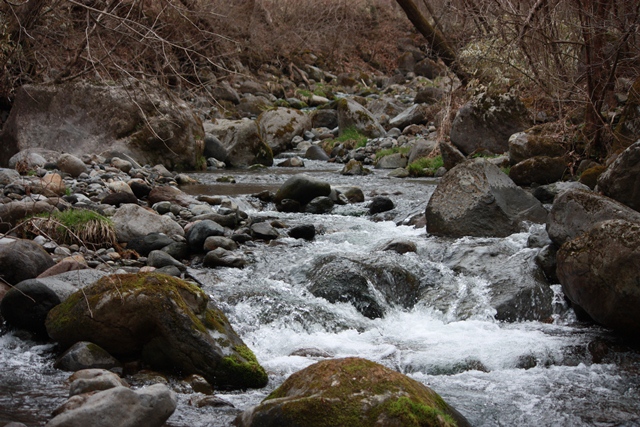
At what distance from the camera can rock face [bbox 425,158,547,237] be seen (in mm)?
8398

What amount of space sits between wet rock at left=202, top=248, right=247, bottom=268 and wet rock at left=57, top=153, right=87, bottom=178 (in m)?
4.44

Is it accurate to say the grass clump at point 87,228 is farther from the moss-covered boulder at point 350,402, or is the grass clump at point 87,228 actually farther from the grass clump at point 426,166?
the grass clump at point 426,166

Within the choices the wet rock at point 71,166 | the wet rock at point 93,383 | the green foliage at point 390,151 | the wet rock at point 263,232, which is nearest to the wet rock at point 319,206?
the wet rock at point 263,232

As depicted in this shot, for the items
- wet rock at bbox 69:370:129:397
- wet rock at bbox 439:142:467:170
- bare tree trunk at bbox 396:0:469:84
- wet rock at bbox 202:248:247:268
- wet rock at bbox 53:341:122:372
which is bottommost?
wet rock at bbox 53:341:122:372

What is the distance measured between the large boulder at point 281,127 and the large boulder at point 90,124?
13.2ft

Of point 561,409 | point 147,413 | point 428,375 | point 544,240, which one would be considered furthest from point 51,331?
point 544,240

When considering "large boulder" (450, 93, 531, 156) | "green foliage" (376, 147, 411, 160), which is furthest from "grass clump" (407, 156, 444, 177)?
"green foliage" (376, 147, 411, 160)

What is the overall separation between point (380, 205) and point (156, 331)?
581cm

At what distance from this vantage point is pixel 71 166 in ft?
36.4

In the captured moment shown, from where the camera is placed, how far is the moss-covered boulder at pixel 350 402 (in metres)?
3.54

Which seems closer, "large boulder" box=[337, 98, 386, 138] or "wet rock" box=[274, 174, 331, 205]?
"wet rock" box=[274, 174, 331, 205]

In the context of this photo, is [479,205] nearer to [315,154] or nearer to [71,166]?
[71,166]

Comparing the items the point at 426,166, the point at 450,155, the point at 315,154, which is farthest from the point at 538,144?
the point at 315,154

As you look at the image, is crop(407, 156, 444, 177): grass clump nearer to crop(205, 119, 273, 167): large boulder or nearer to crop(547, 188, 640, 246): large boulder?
crop(205, 119, 273, 167): large boulder
